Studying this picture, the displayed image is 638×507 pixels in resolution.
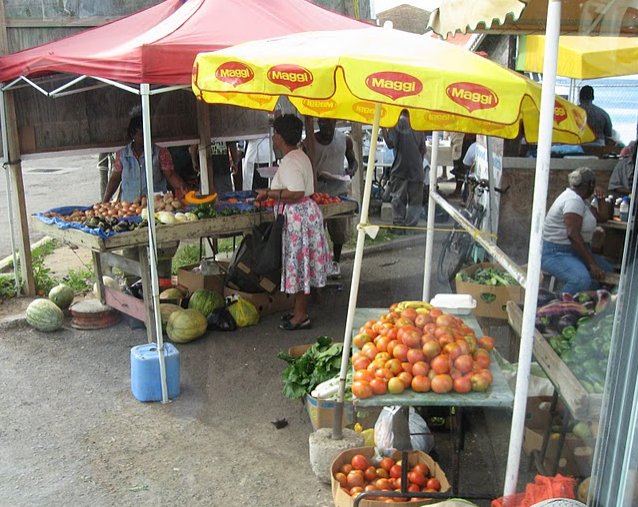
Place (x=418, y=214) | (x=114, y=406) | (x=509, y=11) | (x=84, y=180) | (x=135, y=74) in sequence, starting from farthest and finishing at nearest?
(x=84, y=180) < (x=418, y=214) < (x=114, y=406) < (x=135, y=74) < (x=509, y=11)

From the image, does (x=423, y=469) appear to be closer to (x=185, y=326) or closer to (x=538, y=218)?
(x=538, y=218)

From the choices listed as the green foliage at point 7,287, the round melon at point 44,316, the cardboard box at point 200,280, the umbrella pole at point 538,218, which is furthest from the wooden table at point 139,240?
the umbrella pole at point 538,218

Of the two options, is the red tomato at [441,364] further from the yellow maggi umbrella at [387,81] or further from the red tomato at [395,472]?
the red tomato at [395,472]

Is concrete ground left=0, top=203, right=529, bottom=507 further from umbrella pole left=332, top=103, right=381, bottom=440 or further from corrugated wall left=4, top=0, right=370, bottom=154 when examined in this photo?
corrugated wall left=4, top=0, right=370, bottom=154

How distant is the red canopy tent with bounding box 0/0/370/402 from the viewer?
216 inches

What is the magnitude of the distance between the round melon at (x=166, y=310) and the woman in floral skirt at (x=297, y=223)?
1173 mm

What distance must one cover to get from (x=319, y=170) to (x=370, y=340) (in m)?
5.71

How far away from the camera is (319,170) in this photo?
9.65 m

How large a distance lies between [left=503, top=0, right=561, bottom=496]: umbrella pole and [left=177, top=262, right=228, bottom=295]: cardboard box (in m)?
5.14

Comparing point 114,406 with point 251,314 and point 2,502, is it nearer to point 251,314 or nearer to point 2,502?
point 2,502

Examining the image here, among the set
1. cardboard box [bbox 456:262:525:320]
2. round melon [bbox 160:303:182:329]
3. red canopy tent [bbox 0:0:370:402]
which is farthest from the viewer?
round melon [bbox 160:303:182:329]

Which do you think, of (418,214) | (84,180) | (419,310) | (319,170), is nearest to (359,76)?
(419,310)

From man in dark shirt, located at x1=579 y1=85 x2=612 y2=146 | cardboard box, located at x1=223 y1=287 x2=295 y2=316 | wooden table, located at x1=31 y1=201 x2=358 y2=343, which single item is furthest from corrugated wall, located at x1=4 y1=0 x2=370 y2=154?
man in dark shirt, located at x1=579 y1=85 x2=612 y2=146

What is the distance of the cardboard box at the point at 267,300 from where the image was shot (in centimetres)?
779
